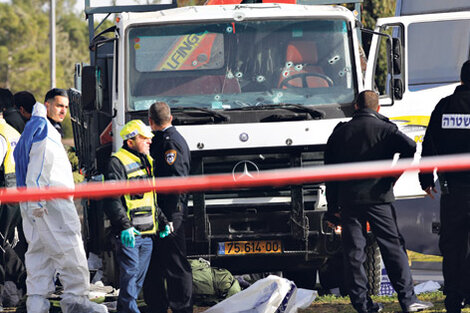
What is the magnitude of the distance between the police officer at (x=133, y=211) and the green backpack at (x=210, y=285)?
1231 millimetres

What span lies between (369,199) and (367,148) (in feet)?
1.36

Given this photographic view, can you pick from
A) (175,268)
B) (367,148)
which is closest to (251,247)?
(175,268)

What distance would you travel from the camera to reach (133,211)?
322 inches

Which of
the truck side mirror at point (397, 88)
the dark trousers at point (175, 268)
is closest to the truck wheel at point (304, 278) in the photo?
the truck side mirror at point (397, 88)

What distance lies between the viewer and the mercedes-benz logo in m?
9.48

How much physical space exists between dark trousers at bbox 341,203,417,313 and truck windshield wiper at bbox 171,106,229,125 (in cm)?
151

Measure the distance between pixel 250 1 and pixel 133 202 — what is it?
354 cm

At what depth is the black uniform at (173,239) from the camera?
28.2 ft

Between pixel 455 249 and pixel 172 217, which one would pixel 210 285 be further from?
pixel 455 249

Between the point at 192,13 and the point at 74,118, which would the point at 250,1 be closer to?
the point at 192,13

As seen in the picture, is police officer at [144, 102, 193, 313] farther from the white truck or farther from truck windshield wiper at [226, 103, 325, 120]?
truck windshield wiper at [226, 103, 325, 120]

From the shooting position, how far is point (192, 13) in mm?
10016

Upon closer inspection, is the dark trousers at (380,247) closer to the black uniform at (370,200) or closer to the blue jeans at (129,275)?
the black uniform at (370,200)

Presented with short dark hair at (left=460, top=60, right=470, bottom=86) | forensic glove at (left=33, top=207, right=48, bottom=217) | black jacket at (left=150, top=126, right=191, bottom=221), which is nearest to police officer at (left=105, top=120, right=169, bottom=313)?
black jacket at (left=150, top=126, right=191, bottom=221)
